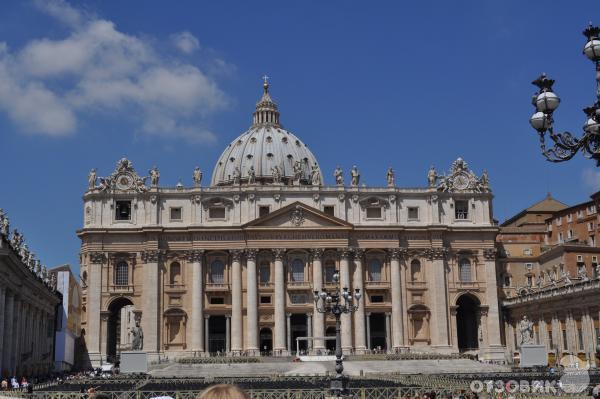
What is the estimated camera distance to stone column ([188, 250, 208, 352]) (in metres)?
92.9

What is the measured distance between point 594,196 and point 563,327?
1785 cm

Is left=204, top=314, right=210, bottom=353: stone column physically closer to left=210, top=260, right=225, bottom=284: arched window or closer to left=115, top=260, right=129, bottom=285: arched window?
left=210, top=260, right=225, bottom=284: arched window

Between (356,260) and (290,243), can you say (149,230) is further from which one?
(356,260)

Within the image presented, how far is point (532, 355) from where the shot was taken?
68812mm

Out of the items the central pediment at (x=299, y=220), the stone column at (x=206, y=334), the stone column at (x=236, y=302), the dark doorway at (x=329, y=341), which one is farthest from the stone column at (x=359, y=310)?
the stone column at (x=206, y=334)

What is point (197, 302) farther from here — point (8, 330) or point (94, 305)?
point (8, 330)

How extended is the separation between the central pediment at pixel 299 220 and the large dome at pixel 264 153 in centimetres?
3137

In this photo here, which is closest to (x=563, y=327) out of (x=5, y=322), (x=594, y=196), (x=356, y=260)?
(x=594, y=196)

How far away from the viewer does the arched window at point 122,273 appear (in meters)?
95.8

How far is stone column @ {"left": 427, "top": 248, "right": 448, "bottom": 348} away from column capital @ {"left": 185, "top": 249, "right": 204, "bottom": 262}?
26.0 m

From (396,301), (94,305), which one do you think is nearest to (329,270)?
(396,301)

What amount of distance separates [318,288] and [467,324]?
2109cm

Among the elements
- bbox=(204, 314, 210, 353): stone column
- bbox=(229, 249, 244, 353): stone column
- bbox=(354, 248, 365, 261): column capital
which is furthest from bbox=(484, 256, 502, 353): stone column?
bbox=(204, 314, 210, 353): stone column

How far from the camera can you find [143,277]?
9512cm
